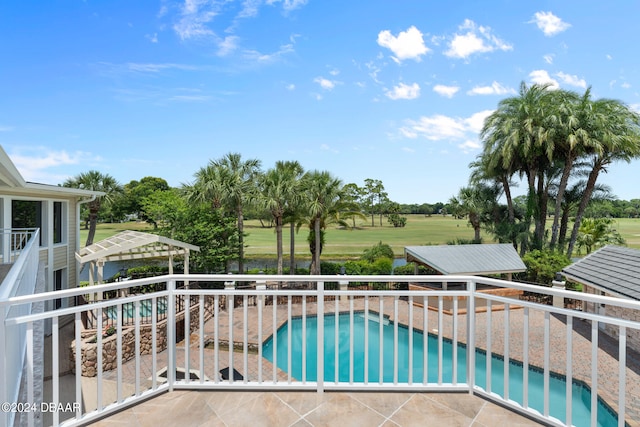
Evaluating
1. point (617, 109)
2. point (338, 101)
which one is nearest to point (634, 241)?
point (617, 109)

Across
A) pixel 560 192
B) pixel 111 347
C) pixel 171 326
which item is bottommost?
pixel 111 347

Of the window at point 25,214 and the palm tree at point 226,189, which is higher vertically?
the palm tree at point 226,189

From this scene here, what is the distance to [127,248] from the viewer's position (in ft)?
32.6

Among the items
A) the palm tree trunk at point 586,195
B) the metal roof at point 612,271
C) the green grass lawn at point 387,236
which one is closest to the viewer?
the metal roof at point 612,271

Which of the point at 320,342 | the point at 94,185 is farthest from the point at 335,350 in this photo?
the point at 94,185

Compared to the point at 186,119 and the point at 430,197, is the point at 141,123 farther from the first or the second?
the point at 430,197

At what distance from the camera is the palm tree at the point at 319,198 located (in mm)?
14836

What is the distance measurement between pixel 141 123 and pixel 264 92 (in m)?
9.13

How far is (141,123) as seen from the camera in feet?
62.3

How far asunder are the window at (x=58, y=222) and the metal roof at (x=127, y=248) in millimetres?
911

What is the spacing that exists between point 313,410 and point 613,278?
1144 centimetres

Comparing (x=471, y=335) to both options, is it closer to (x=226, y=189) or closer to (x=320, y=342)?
(x=320, y=342)

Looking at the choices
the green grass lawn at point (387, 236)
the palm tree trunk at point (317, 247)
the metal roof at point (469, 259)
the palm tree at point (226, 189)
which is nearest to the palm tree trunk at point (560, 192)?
the green grass lawn at point (387, 236)

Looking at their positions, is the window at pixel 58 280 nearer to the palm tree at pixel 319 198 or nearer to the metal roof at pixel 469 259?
the palm tree at pixel 319 198
